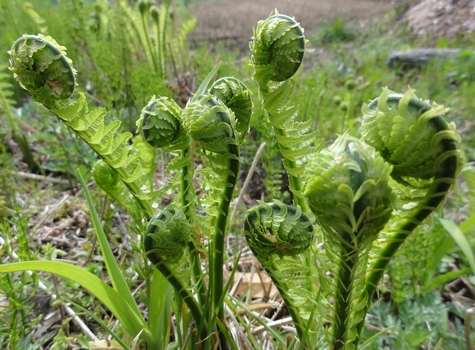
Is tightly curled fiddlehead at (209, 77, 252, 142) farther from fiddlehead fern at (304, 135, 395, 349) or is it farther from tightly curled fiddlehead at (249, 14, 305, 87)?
fiddlehead fern at (304, 135, 395, 349)

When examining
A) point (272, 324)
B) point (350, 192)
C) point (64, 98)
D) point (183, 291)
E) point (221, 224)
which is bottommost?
point (272, 324)

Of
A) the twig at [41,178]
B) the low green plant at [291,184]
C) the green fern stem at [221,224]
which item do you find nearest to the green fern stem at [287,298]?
the low green plant at [291,184]

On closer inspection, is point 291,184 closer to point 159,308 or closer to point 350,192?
point 350,192

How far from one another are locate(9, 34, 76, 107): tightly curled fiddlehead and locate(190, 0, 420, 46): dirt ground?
5093 millimetres

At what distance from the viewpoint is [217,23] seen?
675 cm

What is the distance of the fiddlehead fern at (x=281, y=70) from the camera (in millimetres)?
622

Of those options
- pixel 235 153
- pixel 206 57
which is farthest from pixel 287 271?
pixel 206 57

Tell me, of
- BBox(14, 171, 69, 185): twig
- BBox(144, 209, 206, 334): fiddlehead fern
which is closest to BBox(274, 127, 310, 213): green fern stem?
BBox(144, 209, 206, 334): fiddlehead fern

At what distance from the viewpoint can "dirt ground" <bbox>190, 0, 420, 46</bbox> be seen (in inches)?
242

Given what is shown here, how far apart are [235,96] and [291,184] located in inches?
8.1

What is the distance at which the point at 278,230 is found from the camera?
0.63 m

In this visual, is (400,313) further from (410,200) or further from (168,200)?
(168,200)

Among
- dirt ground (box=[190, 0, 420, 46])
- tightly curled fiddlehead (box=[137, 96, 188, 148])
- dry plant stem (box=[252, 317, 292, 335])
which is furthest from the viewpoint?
dirt ground (box=[190, 0, 420, 46])

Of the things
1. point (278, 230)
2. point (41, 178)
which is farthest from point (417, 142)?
point (41, 178)
